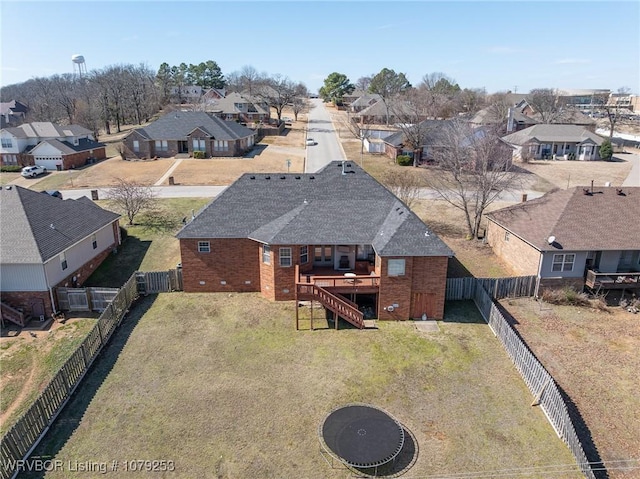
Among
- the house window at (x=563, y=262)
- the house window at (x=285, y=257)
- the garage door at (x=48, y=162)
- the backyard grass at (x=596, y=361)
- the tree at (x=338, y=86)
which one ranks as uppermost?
the tree at (x=338, y=86)

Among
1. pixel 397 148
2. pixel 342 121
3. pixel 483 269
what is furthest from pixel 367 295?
pixel 342 121

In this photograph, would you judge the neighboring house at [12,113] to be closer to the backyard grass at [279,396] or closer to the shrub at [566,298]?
the backyard grass at [279,396]

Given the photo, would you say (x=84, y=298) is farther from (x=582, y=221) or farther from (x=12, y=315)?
(x=582, y=221)

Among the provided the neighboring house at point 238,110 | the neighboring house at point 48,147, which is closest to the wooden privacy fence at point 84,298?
the neighboring house at point 48,147

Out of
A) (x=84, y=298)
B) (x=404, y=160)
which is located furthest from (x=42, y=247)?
(x=404, y=160)

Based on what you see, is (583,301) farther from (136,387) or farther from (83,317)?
(83,317)
